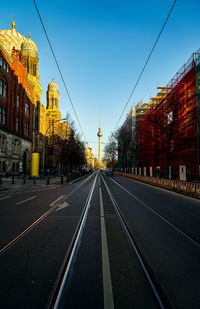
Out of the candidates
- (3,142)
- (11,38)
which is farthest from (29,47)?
(3,142)

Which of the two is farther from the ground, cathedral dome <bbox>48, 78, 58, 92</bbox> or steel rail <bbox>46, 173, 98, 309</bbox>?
cathedral dome <bbox>48, 78, 58, 92</bbox>

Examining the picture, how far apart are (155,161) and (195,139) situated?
2062 cm

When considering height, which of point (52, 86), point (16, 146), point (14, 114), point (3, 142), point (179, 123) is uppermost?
point (52, 86)

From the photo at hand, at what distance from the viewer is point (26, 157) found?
42.2 metres

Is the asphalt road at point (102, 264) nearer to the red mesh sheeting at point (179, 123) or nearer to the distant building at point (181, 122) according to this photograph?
the distant building at point (181, 122)

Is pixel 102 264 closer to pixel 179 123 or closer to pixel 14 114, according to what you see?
pixel 179 123

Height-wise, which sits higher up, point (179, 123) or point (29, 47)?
point (29, 47)

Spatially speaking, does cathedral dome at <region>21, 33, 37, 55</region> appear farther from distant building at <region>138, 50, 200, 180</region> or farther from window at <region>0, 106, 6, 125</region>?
distant building at <region>138, 50, 200, 180</region>

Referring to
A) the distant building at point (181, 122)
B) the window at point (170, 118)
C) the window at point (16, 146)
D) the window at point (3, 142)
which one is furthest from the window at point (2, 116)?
the window at point (170, 118)

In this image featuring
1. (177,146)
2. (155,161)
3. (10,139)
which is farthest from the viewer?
(155,161)

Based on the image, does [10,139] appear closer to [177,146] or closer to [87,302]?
[177,146]

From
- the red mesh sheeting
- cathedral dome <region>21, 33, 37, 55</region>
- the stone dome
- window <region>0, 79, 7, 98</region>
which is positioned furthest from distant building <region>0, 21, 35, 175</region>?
the red mesh sheeting

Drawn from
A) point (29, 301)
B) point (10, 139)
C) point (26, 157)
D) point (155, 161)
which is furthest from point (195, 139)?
point (26, 157)

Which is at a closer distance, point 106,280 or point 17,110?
point 106,280
